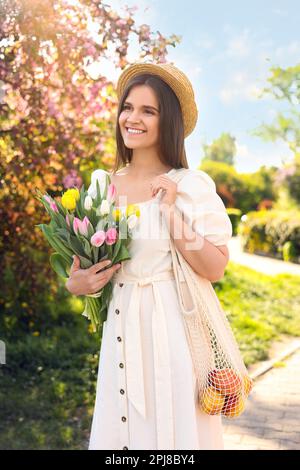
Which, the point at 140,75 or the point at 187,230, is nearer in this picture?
the point at 187,230

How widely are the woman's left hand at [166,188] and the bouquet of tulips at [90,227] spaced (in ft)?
0.30

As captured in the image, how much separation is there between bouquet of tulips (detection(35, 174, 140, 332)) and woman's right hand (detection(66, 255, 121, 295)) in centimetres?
2

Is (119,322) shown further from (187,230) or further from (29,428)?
(29,428)

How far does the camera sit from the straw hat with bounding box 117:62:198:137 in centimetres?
220

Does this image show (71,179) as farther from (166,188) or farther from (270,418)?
(166,188)

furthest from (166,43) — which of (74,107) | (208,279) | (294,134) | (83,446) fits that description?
(294,134)

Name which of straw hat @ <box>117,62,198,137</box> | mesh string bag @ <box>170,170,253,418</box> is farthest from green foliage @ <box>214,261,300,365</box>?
straw hat @ <box>117,62,198,137</box>

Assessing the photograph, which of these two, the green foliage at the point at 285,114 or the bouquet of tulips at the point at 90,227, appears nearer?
the bouquet of tulips at the point at 90,227

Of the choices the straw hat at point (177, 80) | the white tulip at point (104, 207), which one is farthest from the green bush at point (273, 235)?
the white tulip at point (104, 207)

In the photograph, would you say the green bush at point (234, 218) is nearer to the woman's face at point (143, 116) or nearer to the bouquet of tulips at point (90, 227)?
the woman's face at point (143, 116)

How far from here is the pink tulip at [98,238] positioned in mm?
1937

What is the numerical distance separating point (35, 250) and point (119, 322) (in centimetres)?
315

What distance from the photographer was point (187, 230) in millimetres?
2025

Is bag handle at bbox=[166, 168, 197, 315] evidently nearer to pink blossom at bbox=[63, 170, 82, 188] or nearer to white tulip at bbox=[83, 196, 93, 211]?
white tulip at bbox=[83, 196, 93, 211]
